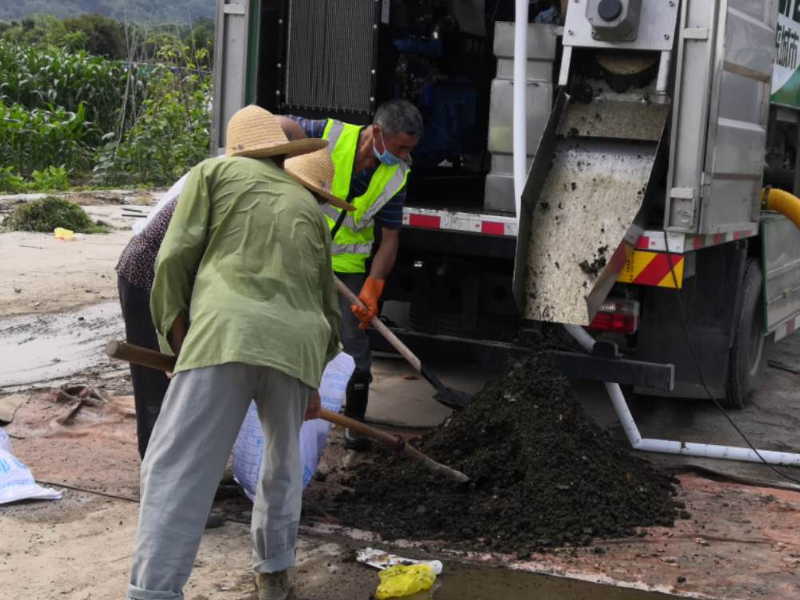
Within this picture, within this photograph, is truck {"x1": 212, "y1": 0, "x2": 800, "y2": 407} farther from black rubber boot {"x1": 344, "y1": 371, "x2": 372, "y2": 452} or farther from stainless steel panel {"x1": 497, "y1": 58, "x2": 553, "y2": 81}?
black rubber boot {"x1": 344, "y1": 371, "x2": 372, "y2": 452}

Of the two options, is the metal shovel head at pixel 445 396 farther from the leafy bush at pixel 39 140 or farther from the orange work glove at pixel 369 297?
the leafy bush at pixel 39 140

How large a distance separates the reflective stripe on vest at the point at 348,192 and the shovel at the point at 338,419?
1.05m

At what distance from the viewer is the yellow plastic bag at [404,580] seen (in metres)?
3.85

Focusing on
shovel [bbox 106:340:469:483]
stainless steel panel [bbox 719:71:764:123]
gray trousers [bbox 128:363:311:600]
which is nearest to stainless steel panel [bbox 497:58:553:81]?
stainless steel panel [bbox 719:71:764:123]

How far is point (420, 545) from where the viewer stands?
435cm

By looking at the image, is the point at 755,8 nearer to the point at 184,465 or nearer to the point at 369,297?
the point at 369,297

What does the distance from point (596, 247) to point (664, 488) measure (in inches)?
42.9

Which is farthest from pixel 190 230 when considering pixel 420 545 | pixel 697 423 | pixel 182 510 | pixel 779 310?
pixel 779 310

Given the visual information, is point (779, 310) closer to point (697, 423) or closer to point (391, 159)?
point (697, 423)

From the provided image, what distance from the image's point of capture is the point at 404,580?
3873 mm

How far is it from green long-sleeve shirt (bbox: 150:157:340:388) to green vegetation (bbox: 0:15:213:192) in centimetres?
1227

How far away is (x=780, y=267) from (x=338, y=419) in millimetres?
3713

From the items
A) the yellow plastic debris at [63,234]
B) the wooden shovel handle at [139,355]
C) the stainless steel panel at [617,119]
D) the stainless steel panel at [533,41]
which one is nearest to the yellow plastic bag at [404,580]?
the wooden shovel handle at [139,355]

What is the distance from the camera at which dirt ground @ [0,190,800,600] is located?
3910 millimetres
